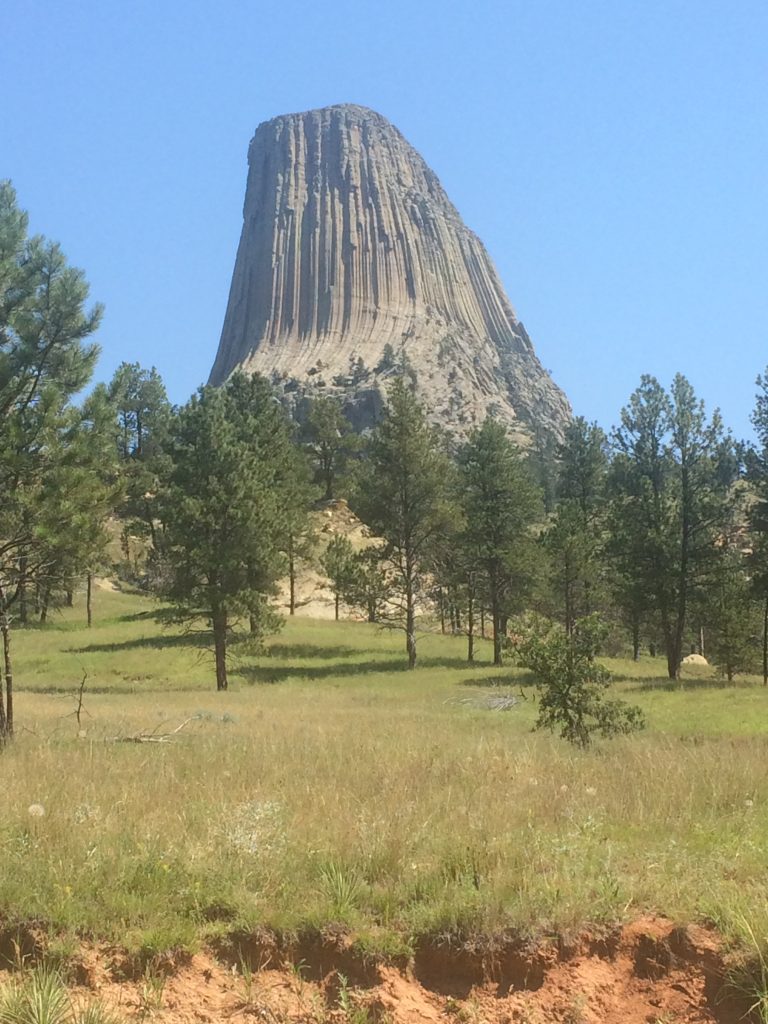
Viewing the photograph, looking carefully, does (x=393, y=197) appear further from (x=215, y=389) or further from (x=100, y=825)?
(x=100, y=825)

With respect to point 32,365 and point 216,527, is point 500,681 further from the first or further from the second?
point 32,365

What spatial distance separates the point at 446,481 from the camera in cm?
4241

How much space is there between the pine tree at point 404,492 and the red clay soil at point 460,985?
36809 millimetres

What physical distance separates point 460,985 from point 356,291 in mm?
176769

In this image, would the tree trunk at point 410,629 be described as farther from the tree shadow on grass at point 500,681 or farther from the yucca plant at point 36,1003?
the yucca plant at point 36,1003

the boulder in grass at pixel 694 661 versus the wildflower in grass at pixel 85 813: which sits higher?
the wildflower in grass at pixel 85 813

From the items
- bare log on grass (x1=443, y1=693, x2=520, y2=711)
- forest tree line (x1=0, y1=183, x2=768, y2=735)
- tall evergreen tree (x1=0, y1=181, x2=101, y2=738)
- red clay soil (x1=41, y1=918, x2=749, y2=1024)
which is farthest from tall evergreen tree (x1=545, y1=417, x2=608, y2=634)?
red clay soil (x1=41, y1=918, x2=749, y2=1024)

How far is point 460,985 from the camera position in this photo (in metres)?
4.11

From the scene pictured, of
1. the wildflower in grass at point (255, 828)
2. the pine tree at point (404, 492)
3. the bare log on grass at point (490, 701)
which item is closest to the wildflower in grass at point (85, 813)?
the wildflower in grass at point (255, 828)

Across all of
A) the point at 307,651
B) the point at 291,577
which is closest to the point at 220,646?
the point at 307,651

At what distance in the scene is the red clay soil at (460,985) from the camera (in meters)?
3.95

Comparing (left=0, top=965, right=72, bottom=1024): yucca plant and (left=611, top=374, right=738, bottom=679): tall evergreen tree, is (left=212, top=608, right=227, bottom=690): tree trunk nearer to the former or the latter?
(left=611, top=374, right=738, bottom=679): tall evergreen tree

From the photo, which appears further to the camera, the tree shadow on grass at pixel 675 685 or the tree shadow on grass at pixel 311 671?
the tree shadow on grass at pixel 311 671

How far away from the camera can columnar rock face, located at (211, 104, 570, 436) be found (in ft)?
527
